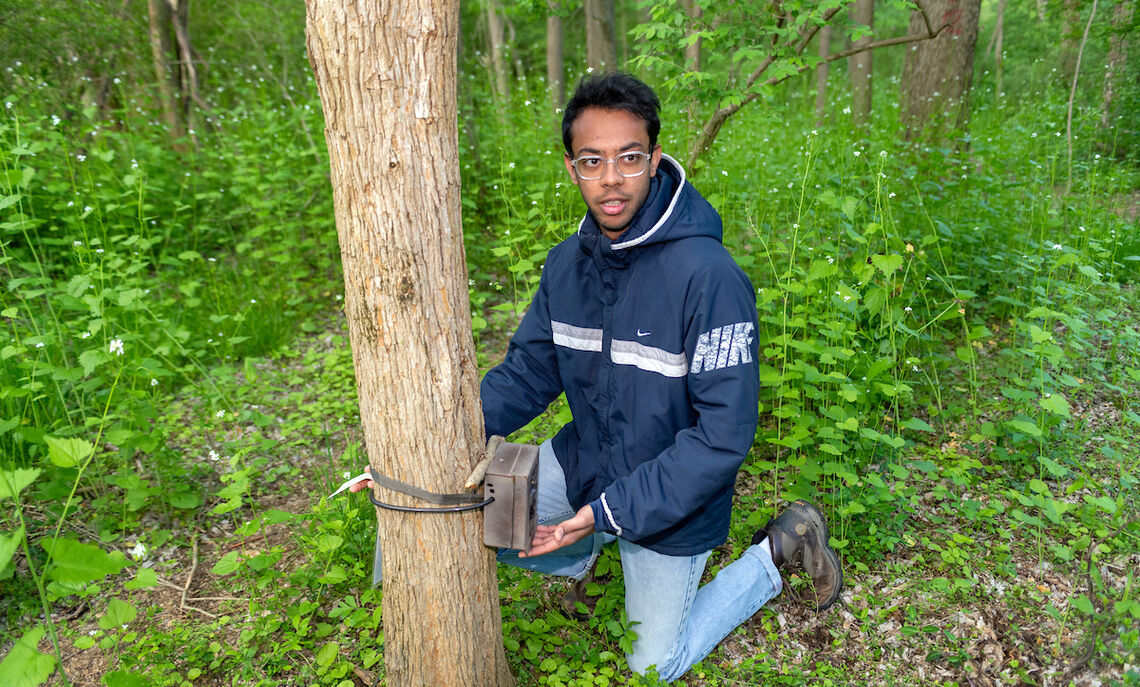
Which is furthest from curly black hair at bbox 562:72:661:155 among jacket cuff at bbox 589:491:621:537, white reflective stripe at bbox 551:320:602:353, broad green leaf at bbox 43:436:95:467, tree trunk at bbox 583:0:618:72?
tree trunk at bbox 583:0:618:72

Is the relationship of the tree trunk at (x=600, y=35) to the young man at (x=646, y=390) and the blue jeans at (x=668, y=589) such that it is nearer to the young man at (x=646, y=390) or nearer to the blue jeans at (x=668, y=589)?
the young man at (x=646, y=390)

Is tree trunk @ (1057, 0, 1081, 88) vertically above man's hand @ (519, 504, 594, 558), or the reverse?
tree trunk @ (1057, 0, 1081, 88)

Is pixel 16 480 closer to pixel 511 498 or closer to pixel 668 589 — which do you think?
pixel 511 498

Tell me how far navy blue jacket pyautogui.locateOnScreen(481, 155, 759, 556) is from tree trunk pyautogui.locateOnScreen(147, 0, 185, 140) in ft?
19.2

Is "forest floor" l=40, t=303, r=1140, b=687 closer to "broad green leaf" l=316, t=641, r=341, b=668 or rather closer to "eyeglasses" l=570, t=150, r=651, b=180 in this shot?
"broad green leaf" l=316, t=641, r=341, b=668

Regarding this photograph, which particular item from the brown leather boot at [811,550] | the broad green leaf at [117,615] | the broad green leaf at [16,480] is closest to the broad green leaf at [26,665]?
the broad green leaf at [16,480]

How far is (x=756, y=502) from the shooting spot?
120 inches

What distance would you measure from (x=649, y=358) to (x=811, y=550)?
108cm

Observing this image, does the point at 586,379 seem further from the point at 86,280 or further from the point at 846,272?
the point at 86,280

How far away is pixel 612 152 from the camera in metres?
2.17

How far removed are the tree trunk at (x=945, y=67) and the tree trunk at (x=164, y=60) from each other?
6.95m

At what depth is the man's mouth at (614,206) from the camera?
2.20m

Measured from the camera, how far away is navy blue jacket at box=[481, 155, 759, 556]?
2.01m

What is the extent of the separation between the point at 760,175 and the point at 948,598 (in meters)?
2.98
